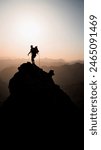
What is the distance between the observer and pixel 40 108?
190 centimetres

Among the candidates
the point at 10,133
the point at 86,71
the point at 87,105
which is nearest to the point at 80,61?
the point at 86,71

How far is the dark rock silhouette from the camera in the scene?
1876 millimetres

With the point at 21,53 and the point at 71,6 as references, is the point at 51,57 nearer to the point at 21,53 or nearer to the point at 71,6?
the point at 21,53

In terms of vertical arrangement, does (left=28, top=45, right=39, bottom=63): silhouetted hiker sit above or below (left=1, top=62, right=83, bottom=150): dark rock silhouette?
above

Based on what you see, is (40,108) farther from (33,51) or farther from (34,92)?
(33,51)

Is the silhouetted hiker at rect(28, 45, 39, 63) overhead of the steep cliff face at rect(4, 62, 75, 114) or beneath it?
overhead

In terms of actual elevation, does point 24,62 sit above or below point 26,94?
above

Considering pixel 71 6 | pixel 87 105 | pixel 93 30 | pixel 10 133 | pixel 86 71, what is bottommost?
pixel 10 133

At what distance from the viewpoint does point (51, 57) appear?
74.9 inches

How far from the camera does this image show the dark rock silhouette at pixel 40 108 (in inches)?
73.9

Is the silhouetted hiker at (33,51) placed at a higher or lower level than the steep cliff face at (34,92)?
higher

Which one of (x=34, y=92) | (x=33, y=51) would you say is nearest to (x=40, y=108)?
(x=34, y=92)

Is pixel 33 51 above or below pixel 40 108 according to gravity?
above

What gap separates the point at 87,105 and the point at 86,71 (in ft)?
0.53
